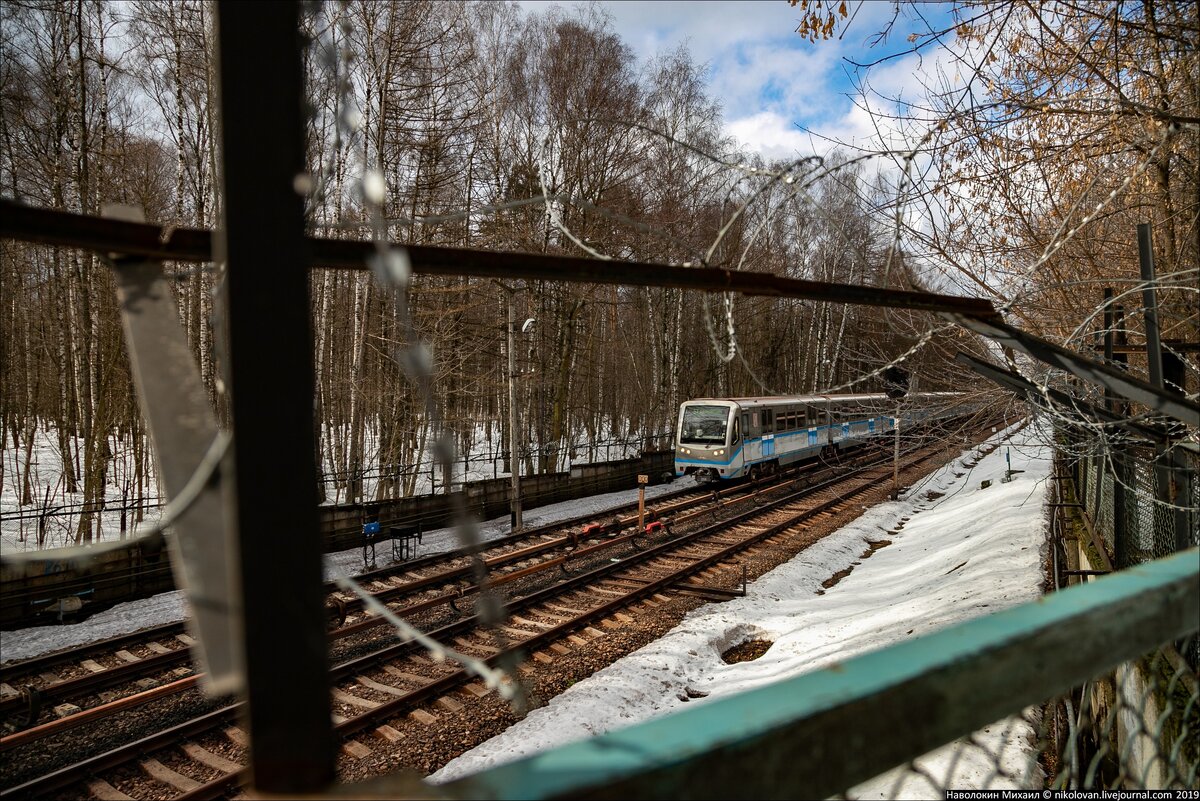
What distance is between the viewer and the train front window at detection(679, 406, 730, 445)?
2000 centimetres

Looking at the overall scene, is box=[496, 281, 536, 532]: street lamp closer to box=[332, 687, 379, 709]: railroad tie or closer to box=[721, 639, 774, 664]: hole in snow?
box=[721, 639, 774, 664]: hole in snow

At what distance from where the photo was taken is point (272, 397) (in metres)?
0.81

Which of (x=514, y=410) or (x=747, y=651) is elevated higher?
(x=514, y=410)

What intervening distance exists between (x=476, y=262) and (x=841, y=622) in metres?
9.05

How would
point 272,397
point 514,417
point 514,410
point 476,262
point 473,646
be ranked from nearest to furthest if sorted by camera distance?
1. point 272,397
2. point 476,262
3. point 473,646
4. point 514,417
5. point 514,410

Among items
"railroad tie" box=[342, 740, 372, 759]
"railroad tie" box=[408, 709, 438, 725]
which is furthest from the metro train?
"railroad tie" box=[342, 740, 372, 759]

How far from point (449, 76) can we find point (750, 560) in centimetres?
1309

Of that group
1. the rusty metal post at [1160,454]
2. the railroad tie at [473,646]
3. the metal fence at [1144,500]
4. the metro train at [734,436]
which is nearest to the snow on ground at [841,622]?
the metal fence at [1144,500]

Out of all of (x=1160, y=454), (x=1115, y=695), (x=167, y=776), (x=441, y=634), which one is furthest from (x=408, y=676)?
(x=1160, y=454)

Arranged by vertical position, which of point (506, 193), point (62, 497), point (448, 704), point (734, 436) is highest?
point (506, 193)

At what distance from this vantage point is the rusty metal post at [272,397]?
74 centimetres

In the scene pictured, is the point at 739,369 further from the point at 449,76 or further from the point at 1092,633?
the point at 1092,633

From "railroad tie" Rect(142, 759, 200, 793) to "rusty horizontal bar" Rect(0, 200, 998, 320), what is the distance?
5.77 meters

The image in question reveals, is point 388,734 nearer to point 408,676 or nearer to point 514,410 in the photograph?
point 408,676
